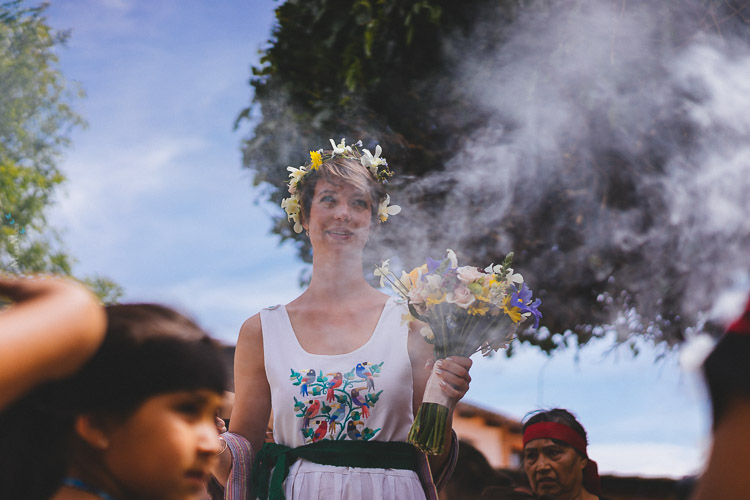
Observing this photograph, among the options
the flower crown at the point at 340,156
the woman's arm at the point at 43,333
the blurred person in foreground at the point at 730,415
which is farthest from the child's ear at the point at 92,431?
the flower crown at the point at 340,156

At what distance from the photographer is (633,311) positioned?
511 cm

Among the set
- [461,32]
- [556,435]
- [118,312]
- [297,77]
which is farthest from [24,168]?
[118,312]

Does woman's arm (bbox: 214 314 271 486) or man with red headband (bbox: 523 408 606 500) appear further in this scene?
man with red headband (bbox: 523 408 606 500)

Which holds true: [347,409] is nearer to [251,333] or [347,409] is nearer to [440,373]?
[440,373]

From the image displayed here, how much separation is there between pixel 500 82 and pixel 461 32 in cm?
44

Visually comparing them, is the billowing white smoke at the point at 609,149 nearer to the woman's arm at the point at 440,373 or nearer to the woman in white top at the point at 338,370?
the woman in white top at the point at 338,370

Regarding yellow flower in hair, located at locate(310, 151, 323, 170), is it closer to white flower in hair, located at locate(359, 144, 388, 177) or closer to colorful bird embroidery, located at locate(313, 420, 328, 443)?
white flower in hair, located at locate(359, 144, 388, 177)

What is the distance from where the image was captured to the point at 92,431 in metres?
1.03

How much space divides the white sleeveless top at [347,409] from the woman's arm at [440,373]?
4 centimetres

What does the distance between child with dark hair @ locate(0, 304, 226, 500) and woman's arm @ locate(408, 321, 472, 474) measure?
1.02m

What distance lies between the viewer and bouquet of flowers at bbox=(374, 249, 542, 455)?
207cm

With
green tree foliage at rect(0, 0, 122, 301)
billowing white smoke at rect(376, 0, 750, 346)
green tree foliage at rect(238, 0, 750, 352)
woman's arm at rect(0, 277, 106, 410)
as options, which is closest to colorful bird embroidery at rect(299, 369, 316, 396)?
woman's arm at rect(0, 277, 106, 410)

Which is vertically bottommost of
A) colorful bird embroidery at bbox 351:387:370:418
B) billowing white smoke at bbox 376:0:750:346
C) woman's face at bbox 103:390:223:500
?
woman's face at bbox 103:390:223:500

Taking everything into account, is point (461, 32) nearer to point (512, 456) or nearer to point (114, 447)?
point (114, 447)
